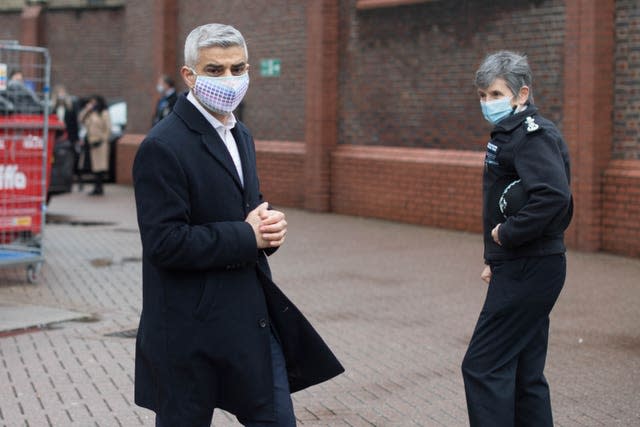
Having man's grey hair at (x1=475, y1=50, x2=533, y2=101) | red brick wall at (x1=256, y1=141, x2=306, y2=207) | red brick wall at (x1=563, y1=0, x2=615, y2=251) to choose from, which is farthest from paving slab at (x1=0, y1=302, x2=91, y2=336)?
red brick wall at (x1=256, y1=141, x2=306, y2=207)

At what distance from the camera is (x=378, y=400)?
6180mm

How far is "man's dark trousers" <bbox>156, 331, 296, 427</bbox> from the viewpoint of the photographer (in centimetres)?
362

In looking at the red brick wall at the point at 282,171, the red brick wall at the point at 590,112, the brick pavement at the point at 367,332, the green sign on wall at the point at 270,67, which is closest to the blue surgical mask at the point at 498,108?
the brick pavement at the point at 367,332

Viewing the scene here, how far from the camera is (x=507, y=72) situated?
4.46 m

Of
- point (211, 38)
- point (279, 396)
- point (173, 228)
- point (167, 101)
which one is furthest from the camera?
point (167, 101)

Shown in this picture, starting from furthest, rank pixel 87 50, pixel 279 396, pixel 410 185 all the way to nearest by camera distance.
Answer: pixel 87 50, pixel 410 185, pixel 279 396

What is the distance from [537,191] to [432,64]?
11.0 meters

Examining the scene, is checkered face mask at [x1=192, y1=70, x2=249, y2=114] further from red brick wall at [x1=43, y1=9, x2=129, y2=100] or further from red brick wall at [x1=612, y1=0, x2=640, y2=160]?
red brick wall at [x1=43, y1=9, x2=129, y2=100]

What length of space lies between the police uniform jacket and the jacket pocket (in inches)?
54.0

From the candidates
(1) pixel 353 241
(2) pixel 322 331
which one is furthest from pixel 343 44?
(2) pixel 322 331

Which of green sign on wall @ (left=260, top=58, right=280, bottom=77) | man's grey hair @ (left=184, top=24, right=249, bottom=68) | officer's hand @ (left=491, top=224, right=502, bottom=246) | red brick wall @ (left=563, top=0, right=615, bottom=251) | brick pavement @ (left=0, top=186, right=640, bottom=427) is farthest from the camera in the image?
green sign on wall @ (left=260, top=58, right=280, bottom=77)

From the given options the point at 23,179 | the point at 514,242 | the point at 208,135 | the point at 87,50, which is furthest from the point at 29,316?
the point at 87,50

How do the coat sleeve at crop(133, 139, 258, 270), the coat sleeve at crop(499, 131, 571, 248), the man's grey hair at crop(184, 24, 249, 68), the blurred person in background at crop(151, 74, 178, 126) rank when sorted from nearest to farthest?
the coat sleeve at crop(133, 139, 258, 270), the man's grey hair at crop(184, 24, 249, 68), the coat sleeve at crop(499, 131, 571, 248), the blurred person in background at crop(151, 74, 178, 126)

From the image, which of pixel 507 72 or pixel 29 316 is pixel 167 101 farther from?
pixel 507 72
